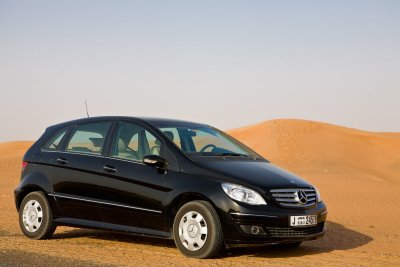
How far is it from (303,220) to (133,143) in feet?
7.97

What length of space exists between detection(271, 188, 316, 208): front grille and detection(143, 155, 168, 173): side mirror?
136cm

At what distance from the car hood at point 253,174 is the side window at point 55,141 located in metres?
2.64

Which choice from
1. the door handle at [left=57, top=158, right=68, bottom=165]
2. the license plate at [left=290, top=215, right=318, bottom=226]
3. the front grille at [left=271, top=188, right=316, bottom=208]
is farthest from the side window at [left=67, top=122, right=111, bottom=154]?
the license plate at [left=290, top=215, right=318, bottom=226]

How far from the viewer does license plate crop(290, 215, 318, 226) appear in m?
8.27

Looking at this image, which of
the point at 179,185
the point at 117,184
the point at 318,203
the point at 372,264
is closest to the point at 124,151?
the point at 117,184

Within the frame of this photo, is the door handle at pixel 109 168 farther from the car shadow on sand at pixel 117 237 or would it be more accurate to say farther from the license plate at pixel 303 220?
the license plate at pixel 303 220

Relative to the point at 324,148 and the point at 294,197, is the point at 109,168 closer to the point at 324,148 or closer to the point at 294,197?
the point at 294,197

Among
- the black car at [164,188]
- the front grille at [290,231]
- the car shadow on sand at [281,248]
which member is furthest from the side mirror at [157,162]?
the front grille at [290,231]

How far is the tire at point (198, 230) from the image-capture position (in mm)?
8094

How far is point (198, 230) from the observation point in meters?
8.24

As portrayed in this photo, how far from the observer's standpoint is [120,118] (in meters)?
9.62

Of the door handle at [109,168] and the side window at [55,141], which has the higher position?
the side window at [55,141]

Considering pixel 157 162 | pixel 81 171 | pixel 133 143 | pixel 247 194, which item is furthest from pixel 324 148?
pixel 247 194

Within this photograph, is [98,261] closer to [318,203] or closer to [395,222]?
[318,203]
